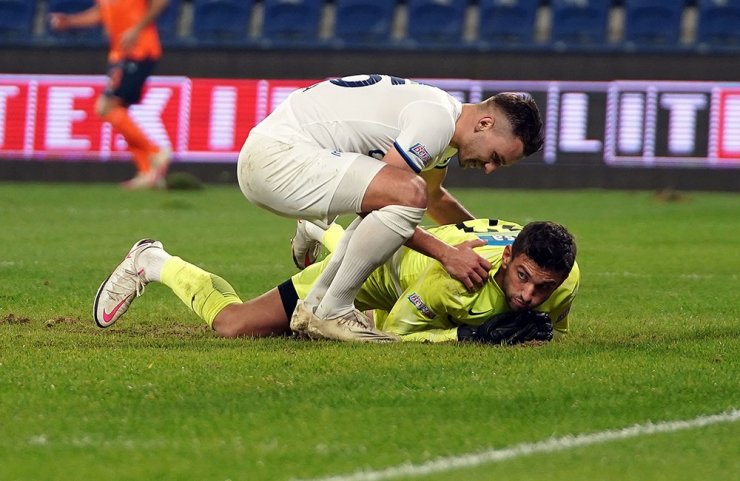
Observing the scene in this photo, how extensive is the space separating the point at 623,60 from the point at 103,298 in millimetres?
12696

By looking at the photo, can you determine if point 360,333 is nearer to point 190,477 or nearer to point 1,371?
point 1,371

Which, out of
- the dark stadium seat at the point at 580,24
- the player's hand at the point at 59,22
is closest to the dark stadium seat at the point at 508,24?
the dark stadium seat at the point at 580,24

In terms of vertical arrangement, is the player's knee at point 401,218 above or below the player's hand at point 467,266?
above

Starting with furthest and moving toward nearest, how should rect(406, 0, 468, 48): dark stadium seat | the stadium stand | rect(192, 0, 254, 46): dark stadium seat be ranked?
rect(192, 0, 254, 46): dark stadium seat, rect(406, 0, 468, 48): dark stadium seat, the stadium stand

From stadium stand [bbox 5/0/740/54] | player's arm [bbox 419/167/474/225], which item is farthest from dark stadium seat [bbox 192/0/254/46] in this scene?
player's arm [bbox 419/167/474/225]

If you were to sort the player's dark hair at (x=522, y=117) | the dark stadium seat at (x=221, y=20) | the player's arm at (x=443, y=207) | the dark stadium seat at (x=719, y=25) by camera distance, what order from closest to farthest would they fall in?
the player's dark hair at (x=522, y=117) < the player's arm at (x=443, y=207) < the dark stadium seat at (x=719, y=25) < the dark stadium seat at (x=221, y=20)

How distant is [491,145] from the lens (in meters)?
6.07

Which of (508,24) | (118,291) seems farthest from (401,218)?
(508,24)

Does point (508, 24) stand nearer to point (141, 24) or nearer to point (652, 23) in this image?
point (652, 23)

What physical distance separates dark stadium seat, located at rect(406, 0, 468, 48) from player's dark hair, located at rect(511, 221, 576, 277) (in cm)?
1406

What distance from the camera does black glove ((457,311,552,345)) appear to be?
607 cm

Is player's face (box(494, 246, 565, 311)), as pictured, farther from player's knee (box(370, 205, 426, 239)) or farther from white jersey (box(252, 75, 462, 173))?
white jersey (box(252, 75, 462, 173))

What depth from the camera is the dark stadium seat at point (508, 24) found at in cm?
1964

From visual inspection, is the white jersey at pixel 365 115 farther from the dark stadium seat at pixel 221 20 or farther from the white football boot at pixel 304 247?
the dark stadium seat at pixel 221 20
